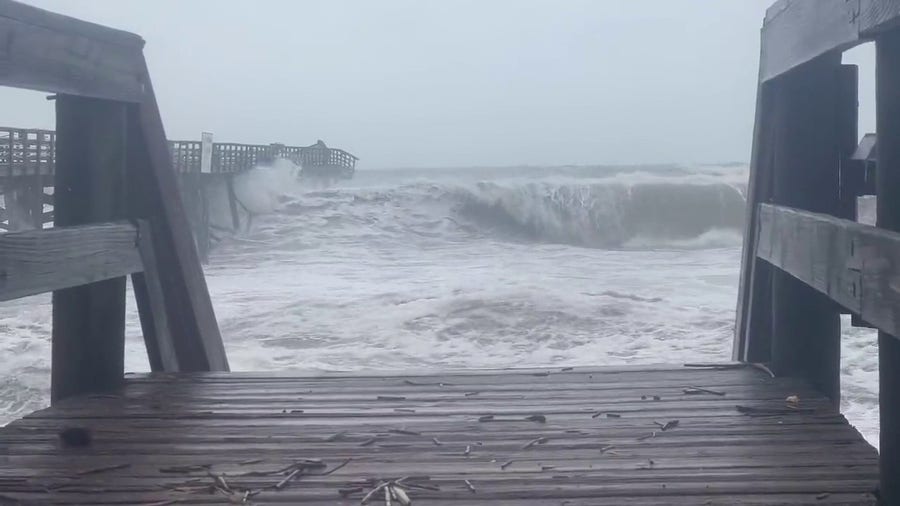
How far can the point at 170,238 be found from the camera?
4.28 meters

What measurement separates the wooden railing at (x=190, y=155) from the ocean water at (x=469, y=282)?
1095mm

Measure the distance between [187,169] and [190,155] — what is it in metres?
0.65

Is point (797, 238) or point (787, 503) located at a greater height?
point (797, 238)

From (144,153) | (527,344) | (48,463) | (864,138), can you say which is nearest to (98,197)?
(144,153)

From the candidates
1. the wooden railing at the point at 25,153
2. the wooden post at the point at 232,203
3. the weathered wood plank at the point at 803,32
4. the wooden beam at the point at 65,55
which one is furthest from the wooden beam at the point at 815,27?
the wooden post at the point at 232,203

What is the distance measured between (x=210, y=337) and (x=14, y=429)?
1.28 m

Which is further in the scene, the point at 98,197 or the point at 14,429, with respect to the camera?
the point at 98,197

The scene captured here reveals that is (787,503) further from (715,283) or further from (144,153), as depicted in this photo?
(715,283)

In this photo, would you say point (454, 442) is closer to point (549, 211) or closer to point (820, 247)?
point (820, 247)

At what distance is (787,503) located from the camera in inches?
98.7

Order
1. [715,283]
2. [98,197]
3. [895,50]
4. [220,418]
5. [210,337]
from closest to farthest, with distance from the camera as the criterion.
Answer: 1. [895,50]
2. [220,418]
3. [98,197]
4. [210,337]
5. [715,283]

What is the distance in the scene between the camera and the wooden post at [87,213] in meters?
3.85

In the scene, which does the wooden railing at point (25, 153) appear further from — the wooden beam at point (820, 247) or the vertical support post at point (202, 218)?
the wooden beam at point (820, 247)

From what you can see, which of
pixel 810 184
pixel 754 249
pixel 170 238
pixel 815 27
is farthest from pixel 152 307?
pixel 815 27
